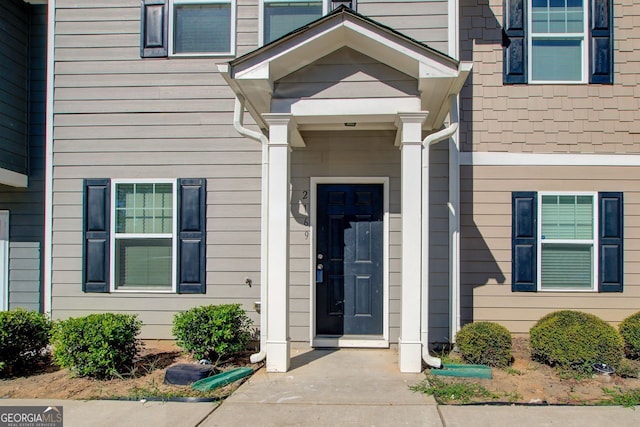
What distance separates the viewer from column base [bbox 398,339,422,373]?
15.2 feet

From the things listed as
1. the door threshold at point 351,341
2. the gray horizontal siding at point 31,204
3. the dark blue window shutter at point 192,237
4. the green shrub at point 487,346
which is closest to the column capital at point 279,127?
the dark blue window shutter at point 192,237

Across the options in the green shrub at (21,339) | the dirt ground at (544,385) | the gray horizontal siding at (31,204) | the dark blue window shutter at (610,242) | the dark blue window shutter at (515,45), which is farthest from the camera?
the gray horizontal siding at (31,204)

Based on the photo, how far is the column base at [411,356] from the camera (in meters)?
4.63

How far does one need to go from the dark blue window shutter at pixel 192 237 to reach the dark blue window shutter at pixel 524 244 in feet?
12.9

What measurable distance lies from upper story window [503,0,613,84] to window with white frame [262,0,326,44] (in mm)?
2527

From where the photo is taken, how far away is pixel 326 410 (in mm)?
3873

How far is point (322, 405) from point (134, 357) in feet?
7.76

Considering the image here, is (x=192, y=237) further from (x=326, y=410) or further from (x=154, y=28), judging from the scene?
(x=326, y=410)

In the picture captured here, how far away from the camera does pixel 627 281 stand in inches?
229

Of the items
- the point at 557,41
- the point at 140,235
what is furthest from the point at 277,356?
the point at 557,41

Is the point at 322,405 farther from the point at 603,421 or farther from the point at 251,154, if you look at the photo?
the point at 251,154

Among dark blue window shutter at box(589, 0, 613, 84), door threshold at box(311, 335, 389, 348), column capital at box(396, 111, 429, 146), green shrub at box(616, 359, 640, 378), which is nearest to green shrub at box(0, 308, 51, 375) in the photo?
door threshold at box(311, 335, 389, 348)

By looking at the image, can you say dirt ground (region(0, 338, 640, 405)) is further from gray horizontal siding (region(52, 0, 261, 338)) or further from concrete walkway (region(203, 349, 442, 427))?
gray horizontal siding (region(52, 0, 261, 338))

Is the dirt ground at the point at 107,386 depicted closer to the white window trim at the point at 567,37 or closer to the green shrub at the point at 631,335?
the green shrub at the point at 631,335
